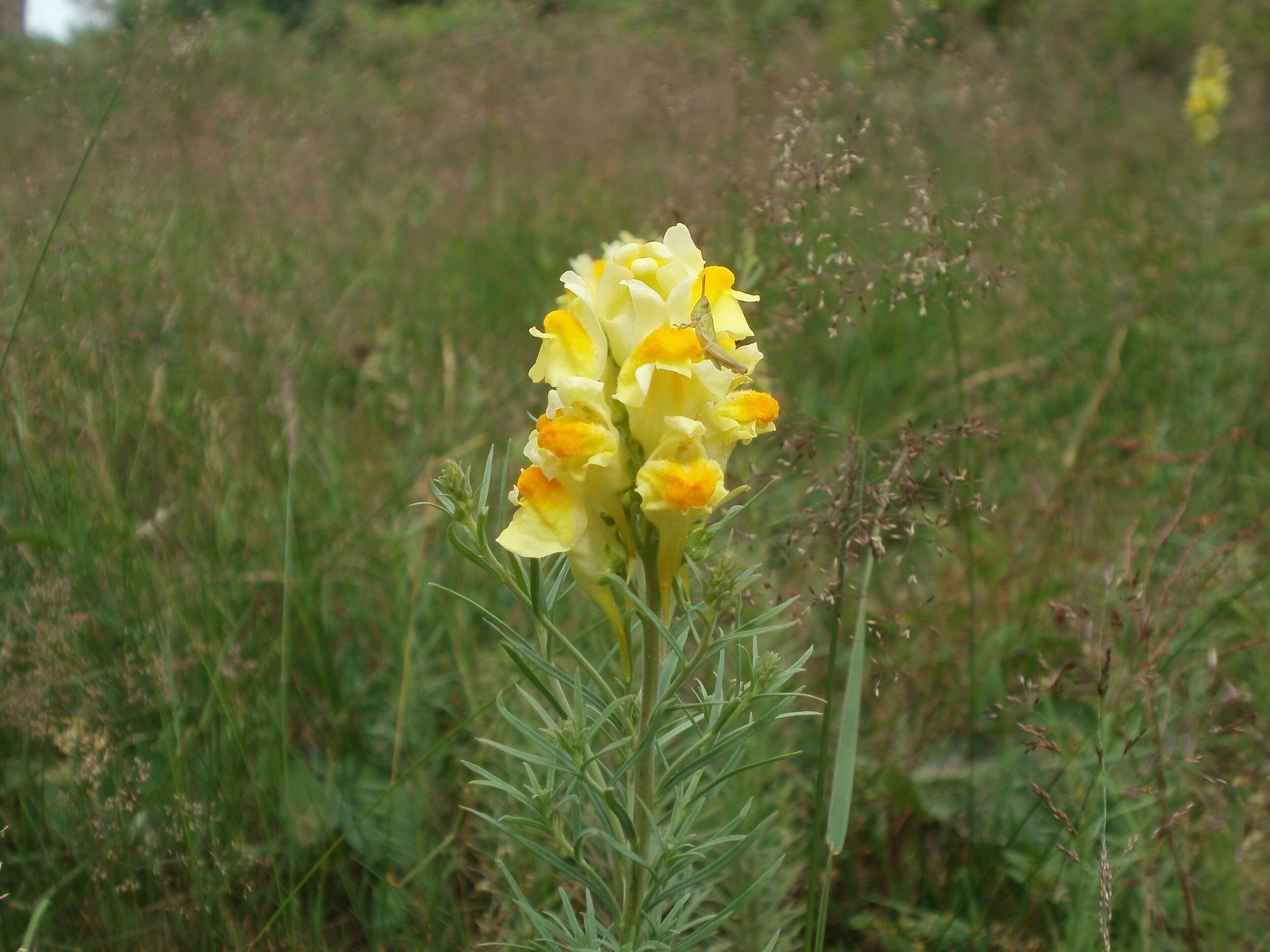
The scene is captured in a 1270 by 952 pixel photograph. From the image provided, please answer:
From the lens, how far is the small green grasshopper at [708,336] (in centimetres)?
93

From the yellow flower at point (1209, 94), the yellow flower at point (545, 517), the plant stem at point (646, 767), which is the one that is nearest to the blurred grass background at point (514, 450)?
the yellow flower at point (545, 517)

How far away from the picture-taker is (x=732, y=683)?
1.02 metres

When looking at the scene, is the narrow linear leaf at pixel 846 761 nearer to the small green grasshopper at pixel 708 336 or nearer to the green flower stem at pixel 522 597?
the green flower stem at pixel 522 597

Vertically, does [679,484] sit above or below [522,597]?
above

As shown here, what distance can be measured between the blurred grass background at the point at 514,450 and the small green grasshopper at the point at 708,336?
0.22m

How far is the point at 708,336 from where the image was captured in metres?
0.94

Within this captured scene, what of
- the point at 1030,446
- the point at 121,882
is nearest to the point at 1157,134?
the point at 1030,446

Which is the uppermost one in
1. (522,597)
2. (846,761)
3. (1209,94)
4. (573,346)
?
(1209,94)

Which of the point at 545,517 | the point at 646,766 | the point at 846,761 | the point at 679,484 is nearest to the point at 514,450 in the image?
the point at 545,517

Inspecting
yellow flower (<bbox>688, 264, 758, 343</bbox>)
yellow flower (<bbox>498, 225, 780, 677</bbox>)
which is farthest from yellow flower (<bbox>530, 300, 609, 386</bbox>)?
yellow flower (<bbox>688, 264, 758, 343</bbox>)

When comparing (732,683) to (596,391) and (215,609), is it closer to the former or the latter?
(596,391)

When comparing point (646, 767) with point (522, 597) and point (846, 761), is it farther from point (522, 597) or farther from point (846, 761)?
point (846, 761)

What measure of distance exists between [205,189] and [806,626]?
2331 millimetres

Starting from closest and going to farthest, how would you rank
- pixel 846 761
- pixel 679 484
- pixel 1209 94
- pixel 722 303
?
pixel 679 484 < pixel 722 303 < pixel 846 761 < pixel 1209 94
